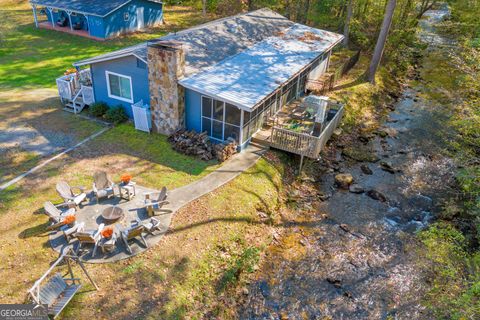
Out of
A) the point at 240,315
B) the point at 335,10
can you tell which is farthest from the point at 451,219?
the point at 335,10

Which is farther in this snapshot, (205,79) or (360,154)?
(360,154)

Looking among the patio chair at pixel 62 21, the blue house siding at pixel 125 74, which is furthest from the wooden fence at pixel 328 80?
the patio chair at pixel 62 21

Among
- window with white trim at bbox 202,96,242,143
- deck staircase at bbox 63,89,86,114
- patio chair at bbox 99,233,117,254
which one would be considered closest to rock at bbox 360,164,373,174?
window with white trim at bbox 202,96,242,143

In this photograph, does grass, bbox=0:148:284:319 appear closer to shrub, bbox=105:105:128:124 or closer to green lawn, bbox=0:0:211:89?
shrub, bbox=105:105:128:124

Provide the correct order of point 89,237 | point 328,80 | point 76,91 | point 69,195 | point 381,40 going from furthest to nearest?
point 381,40, point 328,80, point 76,91, point 69,195, point 89,237

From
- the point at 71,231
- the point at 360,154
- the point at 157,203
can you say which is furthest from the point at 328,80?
the point at 71,231

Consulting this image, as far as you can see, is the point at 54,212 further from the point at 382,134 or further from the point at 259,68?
the point at 382,134
